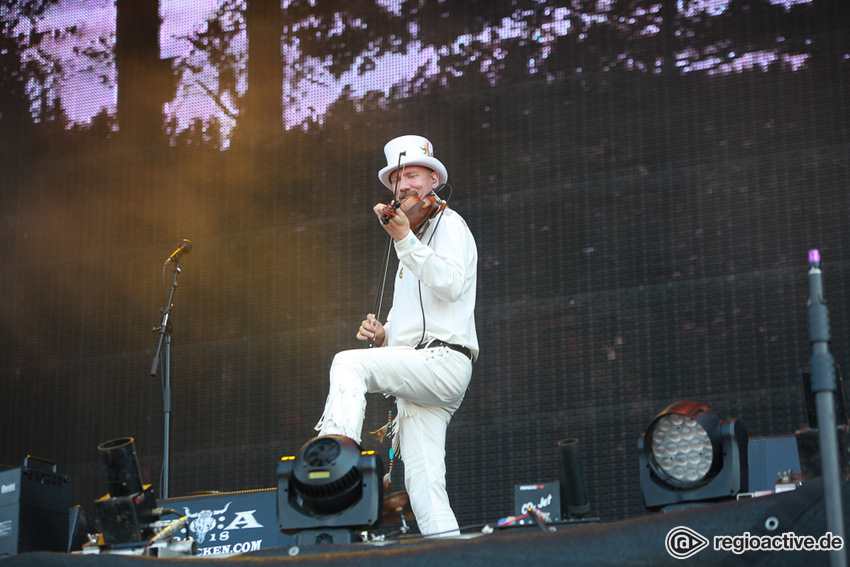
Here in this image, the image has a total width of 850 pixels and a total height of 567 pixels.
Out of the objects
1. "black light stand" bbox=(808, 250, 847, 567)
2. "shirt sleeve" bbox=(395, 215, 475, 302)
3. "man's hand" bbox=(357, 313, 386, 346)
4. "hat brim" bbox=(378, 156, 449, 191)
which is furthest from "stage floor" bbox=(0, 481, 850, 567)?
"hat brim" bbox=(378, 156, 449, 191)

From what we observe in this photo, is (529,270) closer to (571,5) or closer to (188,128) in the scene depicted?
(571,5)

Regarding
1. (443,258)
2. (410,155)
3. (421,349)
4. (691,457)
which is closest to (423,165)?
(410,155)

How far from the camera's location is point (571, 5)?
19.4 ft

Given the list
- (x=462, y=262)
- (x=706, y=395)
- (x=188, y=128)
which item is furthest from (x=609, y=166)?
(x=188, y=128)

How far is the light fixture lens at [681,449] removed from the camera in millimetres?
2533

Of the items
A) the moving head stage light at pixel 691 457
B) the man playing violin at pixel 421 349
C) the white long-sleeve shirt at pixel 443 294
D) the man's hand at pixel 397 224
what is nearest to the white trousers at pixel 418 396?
the man playing violin at pixel 421 349

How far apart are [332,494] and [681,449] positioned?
2.96 feet

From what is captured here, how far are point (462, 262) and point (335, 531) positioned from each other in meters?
1.33

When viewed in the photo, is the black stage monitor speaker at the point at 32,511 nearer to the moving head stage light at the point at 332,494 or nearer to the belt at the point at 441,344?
the moving head stage light at the point at 332,494

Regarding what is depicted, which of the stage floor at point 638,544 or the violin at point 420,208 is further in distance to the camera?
the violin at point 420,208

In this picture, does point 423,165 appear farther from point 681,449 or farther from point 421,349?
point 681,449

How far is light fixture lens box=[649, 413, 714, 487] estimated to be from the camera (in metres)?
2.53

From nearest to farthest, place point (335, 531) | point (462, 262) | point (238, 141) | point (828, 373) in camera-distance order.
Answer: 1. point (828, 373)
2. point (335, 531)
3. point (462, 262)
4. point (238, 141)

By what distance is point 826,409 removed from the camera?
2074 millimetres
